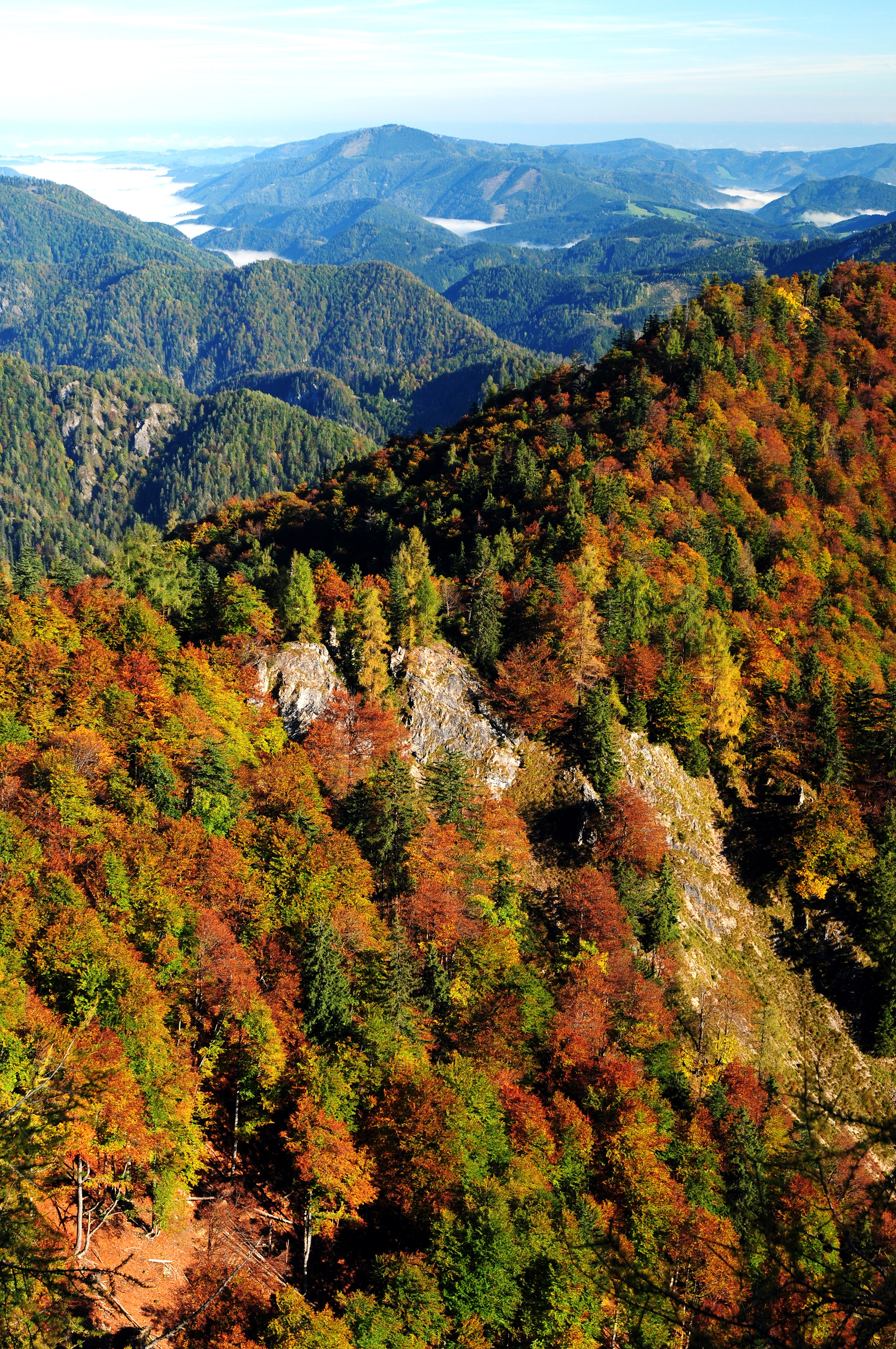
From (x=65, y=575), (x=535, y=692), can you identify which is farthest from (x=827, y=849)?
(x=65, y=575)

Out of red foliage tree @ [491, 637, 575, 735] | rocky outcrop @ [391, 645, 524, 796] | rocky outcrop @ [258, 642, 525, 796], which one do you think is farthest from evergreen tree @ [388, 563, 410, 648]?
red foliage tree @ [491, 637, 575, 735]

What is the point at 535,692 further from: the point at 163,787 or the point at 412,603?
the point at 163,787

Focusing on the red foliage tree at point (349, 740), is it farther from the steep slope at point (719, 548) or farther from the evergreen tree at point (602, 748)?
the evergreen tree at point (602, 748)

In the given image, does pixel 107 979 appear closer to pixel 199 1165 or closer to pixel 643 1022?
pixel 199 1165

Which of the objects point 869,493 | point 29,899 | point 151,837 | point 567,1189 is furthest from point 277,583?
point 869,493

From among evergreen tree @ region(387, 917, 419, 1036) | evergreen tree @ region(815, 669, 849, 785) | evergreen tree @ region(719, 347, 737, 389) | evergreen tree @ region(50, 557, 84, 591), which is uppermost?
evergreen tree @ region(719, 347, 737, 389)

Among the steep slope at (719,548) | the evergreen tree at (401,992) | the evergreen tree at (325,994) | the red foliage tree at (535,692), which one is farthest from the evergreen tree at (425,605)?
the evergreen tree at (325,994)

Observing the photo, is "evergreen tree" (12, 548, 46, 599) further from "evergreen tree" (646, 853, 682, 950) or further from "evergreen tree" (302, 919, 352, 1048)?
"evergreen tree" (646, 853, 682, 950)
